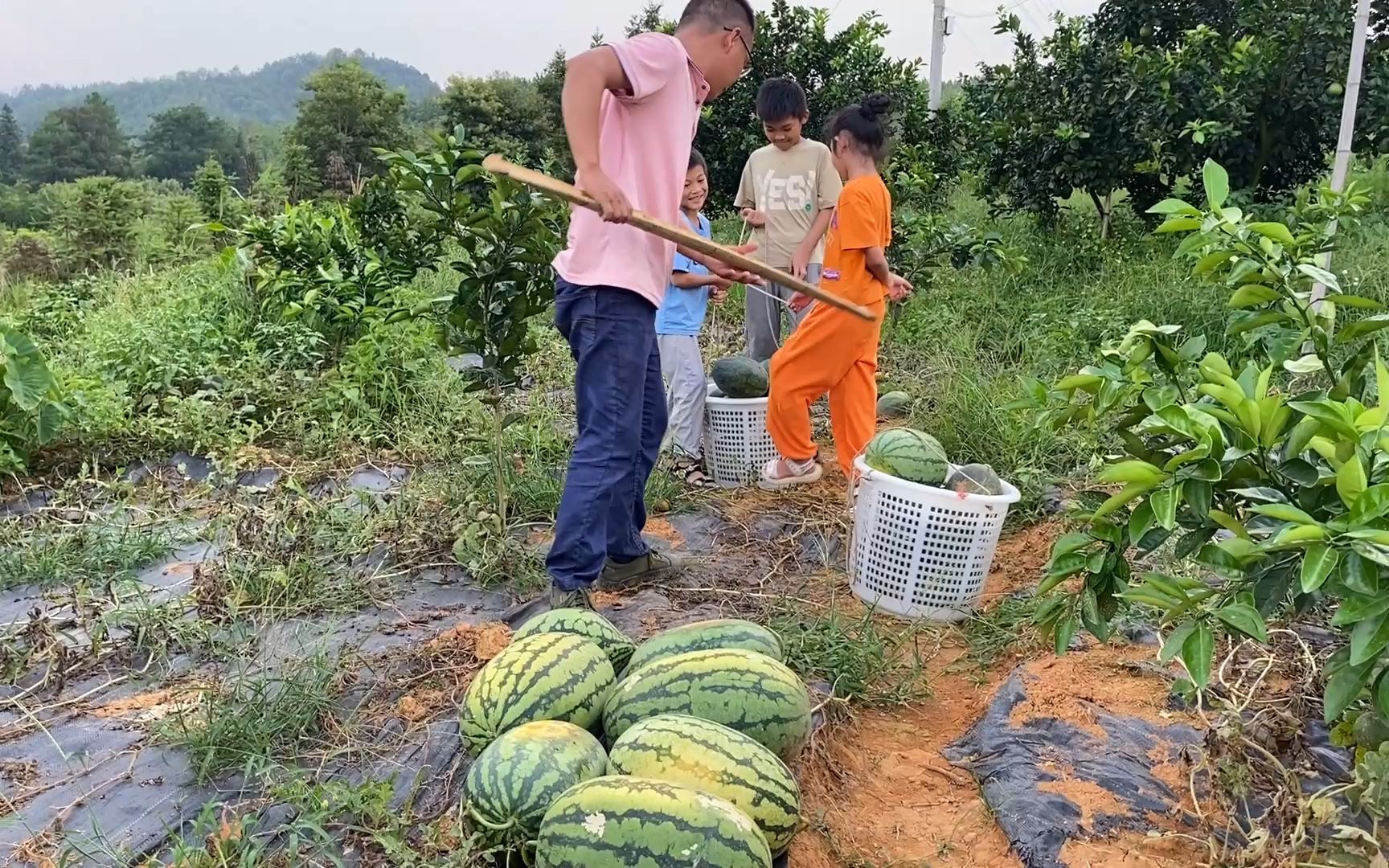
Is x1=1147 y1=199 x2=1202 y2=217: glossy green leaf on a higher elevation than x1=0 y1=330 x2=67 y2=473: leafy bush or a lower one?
higher

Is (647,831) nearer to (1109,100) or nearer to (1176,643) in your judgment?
(1176,643)

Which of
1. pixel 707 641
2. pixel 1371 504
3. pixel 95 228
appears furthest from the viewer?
pixel 95 228

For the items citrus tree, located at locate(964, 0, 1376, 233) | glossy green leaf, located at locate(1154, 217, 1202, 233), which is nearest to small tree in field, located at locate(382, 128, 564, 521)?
glossy green leaf, located at locate(1154, 217, 1202, 233)

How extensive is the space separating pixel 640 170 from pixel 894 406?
2.93 meters

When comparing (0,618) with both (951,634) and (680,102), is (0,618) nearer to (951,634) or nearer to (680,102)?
(680,102)

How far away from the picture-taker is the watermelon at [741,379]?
4766mm

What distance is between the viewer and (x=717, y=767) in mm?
1849

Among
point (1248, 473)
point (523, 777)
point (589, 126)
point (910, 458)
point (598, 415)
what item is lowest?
point (523, 777)

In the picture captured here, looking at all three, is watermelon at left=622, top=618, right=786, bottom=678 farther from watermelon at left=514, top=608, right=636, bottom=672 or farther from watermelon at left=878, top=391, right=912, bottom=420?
watermelon at left=878, top=391, right=912, bottom=420

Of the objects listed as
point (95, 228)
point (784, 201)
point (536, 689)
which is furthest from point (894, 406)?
point (95, 228)

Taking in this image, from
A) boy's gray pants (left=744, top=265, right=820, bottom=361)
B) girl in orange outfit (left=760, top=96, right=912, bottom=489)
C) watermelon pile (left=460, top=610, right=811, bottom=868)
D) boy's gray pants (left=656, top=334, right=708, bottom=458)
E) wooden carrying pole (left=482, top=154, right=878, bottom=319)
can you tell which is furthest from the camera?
boy's gray pants (left=744, top=265, right=820, bottom=361)

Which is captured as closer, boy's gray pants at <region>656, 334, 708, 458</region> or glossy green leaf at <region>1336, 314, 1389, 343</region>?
glossy green leaf at <region>1336, 314, 1389, 343</region>

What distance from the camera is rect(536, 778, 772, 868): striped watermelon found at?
1.64 metres

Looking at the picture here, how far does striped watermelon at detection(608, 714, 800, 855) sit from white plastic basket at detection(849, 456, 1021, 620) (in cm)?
161
